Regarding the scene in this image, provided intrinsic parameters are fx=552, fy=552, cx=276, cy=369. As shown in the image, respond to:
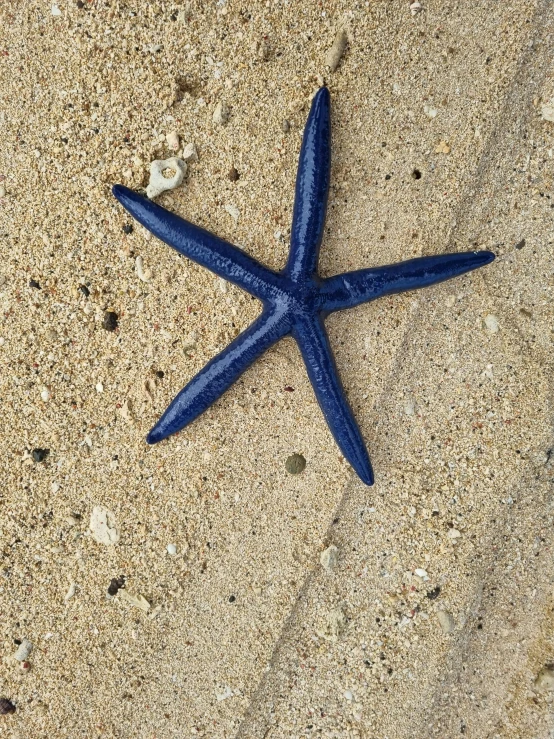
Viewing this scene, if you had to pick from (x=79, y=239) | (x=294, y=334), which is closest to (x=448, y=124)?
(x=294, y=334)

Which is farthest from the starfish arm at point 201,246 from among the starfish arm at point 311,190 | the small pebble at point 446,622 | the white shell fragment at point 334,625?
the small pebble at point 446,622

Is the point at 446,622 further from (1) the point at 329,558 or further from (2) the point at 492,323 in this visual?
(2) the point at 492,323

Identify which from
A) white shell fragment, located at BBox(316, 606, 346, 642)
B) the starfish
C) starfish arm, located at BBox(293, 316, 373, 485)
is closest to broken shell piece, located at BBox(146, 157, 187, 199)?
the starfish

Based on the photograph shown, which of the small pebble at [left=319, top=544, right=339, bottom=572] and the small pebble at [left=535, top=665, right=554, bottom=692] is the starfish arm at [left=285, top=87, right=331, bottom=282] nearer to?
the small pebble at [left=319, top=544, right=339, bottom=572]

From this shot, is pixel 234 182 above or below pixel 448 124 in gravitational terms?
below

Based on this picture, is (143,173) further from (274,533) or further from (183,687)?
(183,687)

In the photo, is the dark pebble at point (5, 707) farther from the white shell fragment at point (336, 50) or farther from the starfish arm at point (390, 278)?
the white shell fragment at point (336, 50)
